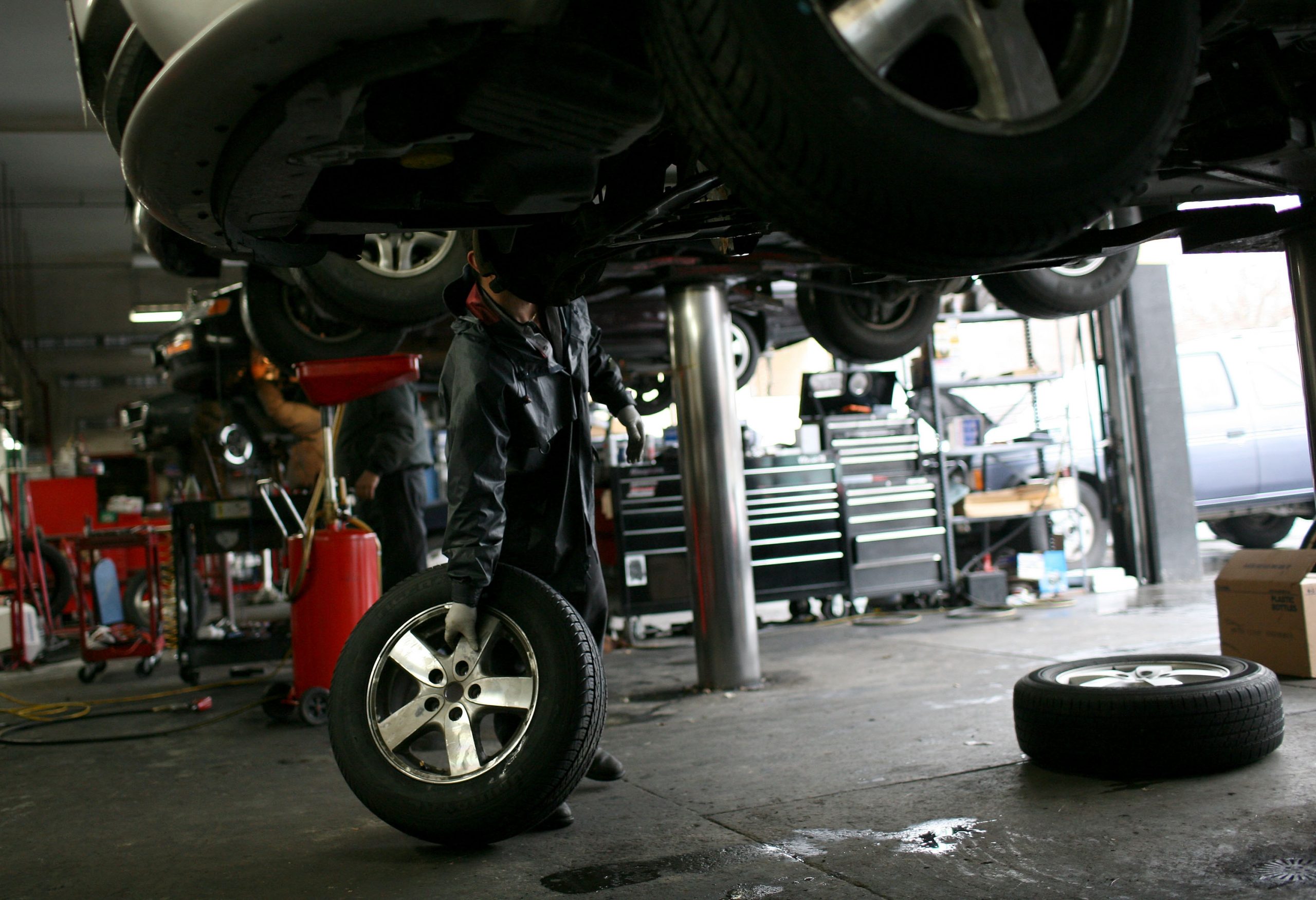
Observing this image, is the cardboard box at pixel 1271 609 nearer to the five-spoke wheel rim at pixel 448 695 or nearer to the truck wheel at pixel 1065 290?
the truck wheel at pixel 1065 290

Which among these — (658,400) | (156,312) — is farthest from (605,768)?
(156,312)

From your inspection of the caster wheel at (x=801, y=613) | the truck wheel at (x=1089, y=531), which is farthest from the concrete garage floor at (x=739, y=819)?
A: the truck wheel at (x=1089, y=531)

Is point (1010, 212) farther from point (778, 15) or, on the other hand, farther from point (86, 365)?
point (86, 365)

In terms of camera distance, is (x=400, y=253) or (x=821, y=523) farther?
(x=821, y=523)

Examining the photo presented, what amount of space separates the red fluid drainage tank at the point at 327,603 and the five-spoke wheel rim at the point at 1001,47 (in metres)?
2.94

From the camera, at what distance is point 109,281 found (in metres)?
15.4

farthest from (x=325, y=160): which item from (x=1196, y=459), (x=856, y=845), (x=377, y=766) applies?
(x=1196, y=459)

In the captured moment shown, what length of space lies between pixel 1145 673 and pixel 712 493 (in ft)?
5.69

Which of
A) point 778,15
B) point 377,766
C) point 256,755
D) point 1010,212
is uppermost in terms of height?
point 778,15

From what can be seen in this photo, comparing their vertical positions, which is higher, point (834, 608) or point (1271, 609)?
point (1271, 609)

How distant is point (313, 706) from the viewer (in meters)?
3.59

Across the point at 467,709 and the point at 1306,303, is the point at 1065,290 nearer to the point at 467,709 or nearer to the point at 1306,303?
the point at 1306,303

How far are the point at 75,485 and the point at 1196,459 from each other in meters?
11.1

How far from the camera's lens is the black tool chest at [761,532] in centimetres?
542
